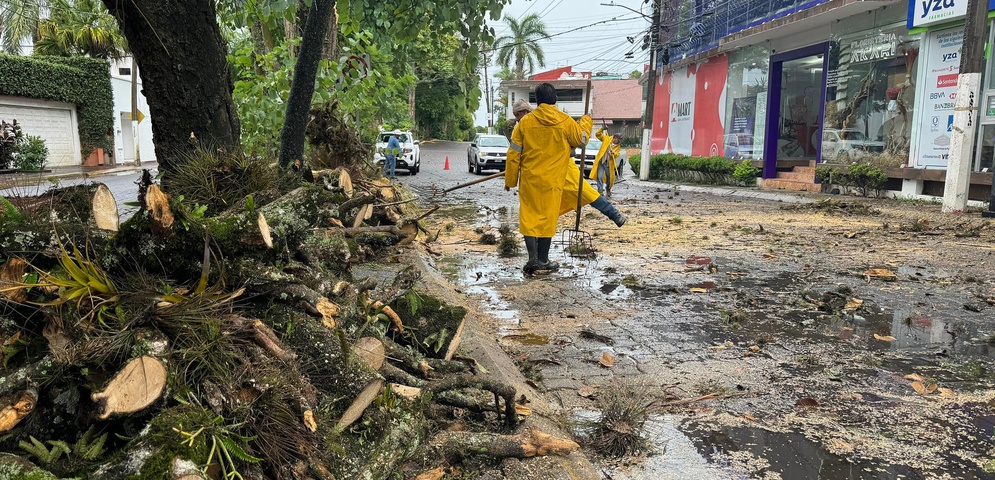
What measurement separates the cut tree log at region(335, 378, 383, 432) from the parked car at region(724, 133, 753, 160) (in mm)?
21498

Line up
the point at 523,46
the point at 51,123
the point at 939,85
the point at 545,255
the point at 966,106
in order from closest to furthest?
the point at 545,255, the point at 966,106, the point at 939,85, the point at 51,123, the point at 523,46

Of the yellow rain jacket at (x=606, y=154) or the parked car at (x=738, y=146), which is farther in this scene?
the parked car at (x=738, y=146)

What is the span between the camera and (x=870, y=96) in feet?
54.1

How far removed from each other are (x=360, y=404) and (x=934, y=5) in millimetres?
15419

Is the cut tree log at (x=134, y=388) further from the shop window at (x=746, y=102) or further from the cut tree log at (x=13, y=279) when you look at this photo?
the shop window at (x=746, y=102)

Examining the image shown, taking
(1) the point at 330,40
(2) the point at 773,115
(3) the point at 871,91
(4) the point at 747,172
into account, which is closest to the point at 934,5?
(3) the point at 871,91

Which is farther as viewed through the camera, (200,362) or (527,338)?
(527,338)

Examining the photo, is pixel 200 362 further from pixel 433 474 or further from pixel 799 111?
pixel 799 111

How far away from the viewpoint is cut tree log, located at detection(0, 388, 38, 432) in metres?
2.00

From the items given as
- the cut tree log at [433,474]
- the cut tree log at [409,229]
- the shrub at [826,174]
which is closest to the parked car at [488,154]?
the shrub at [826,174]

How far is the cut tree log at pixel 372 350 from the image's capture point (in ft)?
9.43

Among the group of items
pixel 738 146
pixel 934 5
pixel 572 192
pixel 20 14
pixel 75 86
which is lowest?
pixel 572 192

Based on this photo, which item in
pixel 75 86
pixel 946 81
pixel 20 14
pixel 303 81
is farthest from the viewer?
pixel 75 86

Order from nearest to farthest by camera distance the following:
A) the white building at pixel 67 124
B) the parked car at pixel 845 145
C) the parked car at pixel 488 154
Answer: the parked car at pixel 845 145, the white building at pixel 67 124, the parked car at pixel 488 154
